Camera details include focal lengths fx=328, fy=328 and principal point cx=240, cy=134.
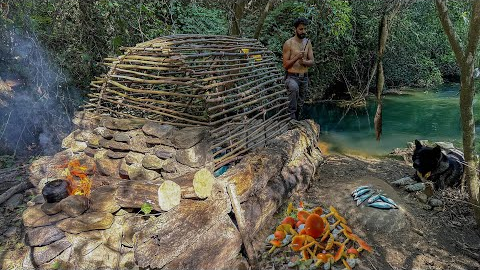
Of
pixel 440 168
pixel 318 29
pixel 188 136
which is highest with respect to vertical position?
pixel 318 29

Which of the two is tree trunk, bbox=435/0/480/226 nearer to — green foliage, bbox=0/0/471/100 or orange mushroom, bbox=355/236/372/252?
green foliage, bbox=0/0/471/100

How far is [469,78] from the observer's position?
11.6 feet

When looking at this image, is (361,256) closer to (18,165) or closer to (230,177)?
(230,177)

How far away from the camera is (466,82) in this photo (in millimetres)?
3555

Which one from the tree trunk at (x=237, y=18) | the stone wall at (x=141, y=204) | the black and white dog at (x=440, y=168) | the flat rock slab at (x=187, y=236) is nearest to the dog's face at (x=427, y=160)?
the black and white dog at (x=440, y=168)

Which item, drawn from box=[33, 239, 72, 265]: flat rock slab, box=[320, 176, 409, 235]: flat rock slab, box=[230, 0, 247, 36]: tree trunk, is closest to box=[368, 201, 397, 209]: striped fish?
box=[320, 176, 409, 235]: flat rock slab

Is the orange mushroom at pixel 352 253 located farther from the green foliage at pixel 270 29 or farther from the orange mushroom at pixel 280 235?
the green foliage at pixel 270 29

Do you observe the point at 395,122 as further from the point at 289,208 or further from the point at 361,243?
the point at 361,243

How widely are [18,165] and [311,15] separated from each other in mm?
7616

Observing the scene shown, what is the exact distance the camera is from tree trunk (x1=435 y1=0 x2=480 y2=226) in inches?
132

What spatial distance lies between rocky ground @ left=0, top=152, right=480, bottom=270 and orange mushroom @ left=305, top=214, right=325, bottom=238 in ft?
1.07

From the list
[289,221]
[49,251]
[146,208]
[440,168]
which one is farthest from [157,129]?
[440,168]

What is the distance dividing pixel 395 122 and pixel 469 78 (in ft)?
21.2

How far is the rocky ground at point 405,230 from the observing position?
3.55 meters
